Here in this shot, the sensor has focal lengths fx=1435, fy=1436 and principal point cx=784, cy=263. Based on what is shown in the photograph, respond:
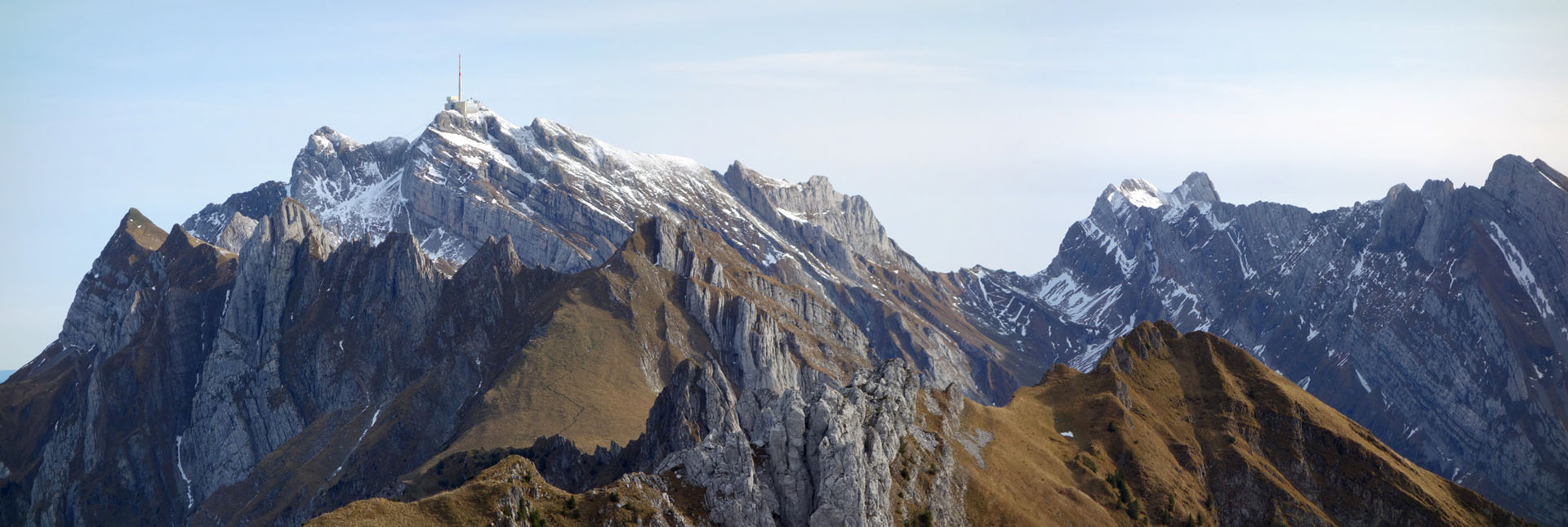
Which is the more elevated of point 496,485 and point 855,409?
point 855,409

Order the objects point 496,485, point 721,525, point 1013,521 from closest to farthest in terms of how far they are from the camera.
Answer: point 496,485 → point 721,525 → point 1013,521

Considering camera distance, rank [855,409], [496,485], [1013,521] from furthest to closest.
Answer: [1013,521]
[855,409]
[496,485]

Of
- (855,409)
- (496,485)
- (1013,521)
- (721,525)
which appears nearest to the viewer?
(496,485)

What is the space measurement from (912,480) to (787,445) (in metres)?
20.9

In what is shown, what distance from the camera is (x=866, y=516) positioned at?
16925 cm

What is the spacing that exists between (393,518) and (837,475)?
172 feet

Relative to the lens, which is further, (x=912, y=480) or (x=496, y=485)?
(x=912, y=480)

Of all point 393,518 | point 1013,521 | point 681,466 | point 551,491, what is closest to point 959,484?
point 1013,521

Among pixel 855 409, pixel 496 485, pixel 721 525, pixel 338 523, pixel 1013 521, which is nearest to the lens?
pixel 338 523

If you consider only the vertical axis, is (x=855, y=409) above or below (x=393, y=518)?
above

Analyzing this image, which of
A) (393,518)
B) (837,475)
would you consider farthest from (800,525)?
(393,518)

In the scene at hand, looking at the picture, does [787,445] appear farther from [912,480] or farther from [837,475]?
[912,480]

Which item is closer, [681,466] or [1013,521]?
[681,466]

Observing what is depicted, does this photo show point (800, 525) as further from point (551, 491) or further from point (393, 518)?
point (393, 518)
